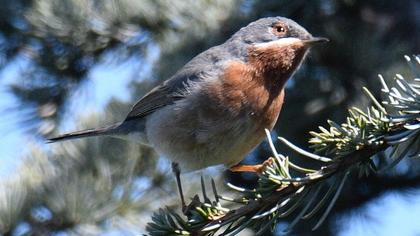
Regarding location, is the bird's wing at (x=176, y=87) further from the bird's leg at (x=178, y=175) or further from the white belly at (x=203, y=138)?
the bird's leg at (x=178, y=175)

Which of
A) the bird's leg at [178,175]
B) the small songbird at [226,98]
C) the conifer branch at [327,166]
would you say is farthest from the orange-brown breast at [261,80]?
the conifer branch at [327,166]

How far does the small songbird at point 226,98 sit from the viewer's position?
3.51 m

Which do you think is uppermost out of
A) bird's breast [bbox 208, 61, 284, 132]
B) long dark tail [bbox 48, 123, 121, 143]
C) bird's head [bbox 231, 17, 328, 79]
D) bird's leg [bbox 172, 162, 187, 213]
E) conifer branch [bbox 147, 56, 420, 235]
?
conifer branch [bbox 147, 56, 420, 235]

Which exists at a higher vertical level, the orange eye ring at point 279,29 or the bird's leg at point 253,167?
the orange eye ring at point 279,29

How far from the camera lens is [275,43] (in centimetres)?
381

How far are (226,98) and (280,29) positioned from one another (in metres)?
0.50

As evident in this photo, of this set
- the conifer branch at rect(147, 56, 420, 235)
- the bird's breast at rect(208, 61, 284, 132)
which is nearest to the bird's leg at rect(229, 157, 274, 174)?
the bird's breast at rect(208, 61, 284, 132)

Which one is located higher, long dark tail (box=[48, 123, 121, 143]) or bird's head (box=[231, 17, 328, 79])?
bird's head (box=[231, 17, 328, 79])

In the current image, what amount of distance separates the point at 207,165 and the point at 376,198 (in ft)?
3.46

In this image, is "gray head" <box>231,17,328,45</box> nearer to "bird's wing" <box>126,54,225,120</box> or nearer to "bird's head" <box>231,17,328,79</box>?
"bird's head" <box>231,17,328,79</box>

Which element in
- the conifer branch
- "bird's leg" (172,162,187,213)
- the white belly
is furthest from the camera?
the white belly

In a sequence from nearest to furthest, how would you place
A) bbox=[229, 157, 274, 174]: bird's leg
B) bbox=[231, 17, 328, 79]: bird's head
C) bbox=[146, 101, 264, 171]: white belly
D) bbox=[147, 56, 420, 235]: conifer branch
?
1. bbox=[147, 56, 420, 235]: conifer branch
2. bbox=[229, 157, 274, 174]: bird's leg
3. bbox=[146, 101, 264, 171]: white belly
4. bbox=[231, 17, 328, 79]: bird's head

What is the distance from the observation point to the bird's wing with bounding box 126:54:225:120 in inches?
151

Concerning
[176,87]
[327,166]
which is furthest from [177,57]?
Answer: [327,166]
